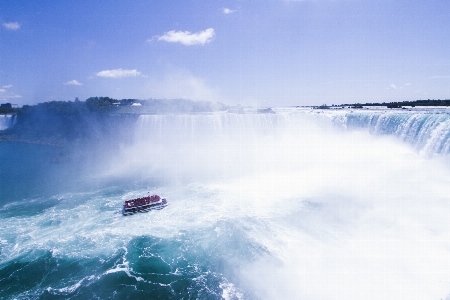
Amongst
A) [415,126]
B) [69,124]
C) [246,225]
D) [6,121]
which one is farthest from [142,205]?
[6,121]

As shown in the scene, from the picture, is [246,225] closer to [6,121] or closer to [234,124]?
[234,124]

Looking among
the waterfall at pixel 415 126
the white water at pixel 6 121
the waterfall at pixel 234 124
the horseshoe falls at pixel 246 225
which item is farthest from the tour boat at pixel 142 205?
the white water at pixel 6 121

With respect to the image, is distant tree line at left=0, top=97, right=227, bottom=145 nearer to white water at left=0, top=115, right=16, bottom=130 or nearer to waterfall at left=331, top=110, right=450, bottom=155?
white water at left=0, top=115, right=16, bottom=130

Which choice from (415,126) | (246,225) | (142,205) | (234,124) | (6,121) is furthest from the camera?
(6,121)

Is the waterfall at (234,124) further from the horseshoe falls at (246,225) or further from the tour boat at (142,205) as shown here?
the tour boat at (142,205)

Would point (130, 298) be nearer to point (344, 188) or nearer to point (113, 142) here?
point (344, 188)

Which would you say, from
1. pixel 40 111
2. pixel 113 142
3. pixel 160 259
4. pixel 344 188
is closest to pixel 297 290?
pixel 160 259
